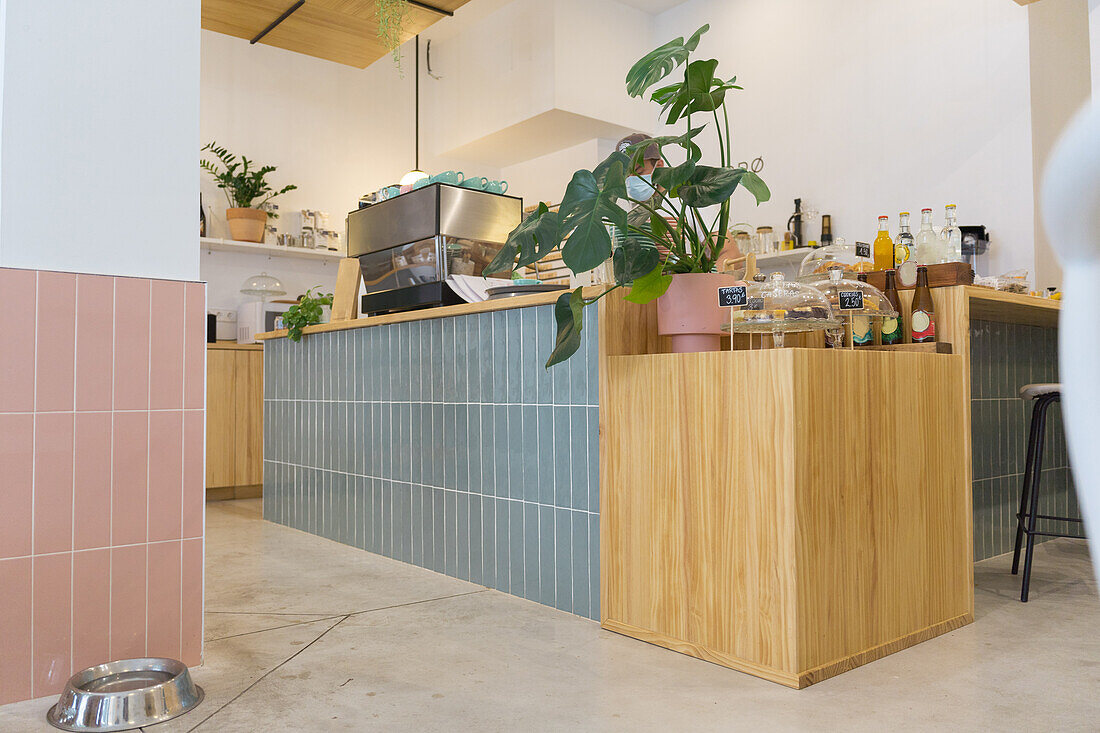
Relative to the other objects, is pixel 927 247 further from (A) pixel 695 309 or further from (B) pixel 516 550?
(B) pixel 516 550

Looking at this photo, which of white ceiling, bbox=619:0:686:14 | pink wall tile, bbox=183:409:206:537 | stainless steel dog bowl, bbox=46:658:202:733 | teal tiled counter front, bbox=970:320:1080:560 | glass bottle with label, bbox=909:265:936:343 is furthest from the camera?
white ceiling, bbox=619:0:686:14

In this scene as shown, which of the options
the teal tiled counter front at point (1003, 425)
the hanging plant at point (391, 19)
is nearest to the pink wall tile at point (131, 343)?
the teal tiled counter front at point (1003, 425)

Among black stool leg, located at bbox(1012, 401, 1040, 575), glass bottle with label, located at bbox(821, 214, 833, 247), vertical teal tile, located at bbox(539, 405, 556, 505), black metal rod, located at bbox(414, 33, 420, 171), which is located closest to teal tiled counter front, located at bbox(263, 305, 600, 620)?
vertical teal tile, located at bbox(539, 405, 556, 505)

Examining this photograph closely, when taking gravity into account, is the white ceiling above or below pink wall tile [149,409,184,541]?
above

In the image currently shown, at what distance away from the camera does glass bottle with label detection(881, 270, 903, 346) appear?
2492 mm

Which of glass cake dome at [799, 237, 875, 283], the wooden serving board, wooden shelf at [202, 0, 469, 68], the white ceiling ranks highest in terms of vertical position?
the white ceiling

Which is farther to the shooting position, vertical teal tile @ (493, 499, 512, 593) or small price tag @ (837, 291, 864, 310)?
vertical teal tile @ (493, 499, 512, 593)

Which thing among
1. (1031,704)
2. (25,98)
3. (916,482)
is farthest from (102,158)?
(1031,704)

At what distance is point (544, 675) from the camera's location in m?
1.91

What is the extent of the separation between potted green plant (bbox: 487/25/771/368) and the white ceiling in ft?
13.9

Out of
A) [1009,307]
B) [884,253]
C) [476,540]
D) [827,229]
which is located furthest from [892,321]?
[827,229]

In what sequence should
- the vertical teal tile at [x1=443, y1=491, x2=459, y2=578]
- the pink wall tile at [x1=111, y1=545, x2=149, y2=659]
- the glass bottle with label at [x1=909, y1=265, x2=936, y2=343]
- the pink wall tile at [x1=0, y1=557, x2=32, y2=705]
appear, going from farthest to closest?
the vertical teal tile at [x1=443, y1=491, x2=459, y2=578], the glass bottle with label at [x1=909, y1=265, x2=936, y2=343], the pink wall tile at [x1=111, y1=545, x2=149, y2=659], the pink wall tile at [x1=0, y1=557, x2=32, y2=705]

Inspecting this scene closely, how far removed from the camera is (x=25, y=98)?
1718 mm

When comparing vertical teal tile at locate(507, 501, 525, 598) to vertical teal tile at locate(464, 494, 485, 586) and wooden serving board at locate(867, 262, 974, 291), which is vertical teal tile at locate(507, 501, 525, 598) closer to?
vertical teal tile at locate(464, 494, 485, 586)
